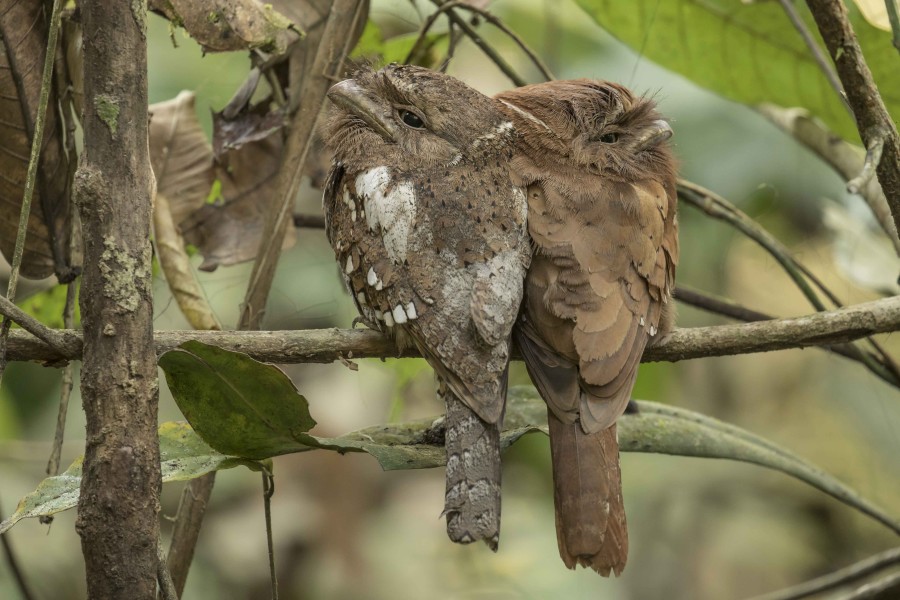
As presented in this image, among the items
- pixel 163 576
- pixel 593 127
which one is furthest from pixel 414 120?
pixel 163 576

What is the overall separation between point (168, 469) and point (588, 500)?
0.88 m

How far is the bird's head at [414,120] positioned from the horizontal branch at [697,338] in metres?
0.50

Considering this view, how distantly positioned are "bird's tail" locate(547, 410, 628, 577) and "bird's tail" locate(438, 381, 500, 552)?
0.50ft

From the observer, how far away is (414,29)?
11.4 feet

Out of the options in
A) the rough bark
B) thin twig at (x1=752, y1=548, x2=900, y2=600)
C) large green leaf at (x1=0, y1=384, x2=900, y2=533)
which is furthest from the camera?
thin twig at (x1=752, y1=548, x2=900, y2=600)

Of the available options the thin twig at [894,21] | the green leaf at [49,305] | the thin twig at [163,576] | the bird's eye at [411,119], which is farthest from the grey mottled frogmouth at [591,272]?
the green leaf at [49,305]

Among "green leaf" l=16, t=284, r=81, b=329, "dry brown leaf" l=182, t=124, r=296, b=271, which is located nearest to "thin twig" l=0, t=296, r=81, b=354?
"dry brown leaf" l=182, t=124, r=296, b=271

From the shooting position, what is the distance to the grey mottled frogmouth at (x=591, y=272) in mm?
1990

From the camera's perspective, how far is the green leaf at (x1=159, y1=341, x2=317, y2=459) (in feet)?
5.49

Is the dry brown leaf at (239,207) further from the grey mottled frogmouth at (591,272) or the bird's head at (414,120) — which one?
the grey mottled frogmouth at (591,272)

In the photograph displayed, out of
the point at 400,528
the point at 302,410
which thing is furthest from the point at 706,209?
the point at 400,528

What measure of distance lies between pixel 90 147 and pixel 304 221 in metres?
1.71

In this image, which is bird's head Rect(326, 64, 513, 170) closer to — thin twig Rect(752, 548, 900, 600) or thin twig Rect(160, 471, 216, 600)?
thin twig Rect(160, 471, 216, 600)

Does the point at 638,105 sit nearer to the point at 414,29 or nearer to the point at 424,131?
the point at 424,131
